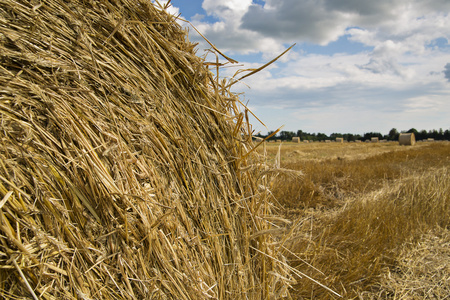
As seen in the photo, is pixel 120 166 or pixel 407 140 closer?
pixel 120 166

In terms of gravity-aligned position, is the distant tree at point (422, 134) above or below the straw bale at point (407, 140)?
above

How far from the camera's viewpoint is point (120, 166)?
180cm

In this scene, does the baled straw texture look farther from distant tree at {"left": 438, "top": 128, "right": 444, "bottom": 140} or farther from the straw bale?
distant tree at {"left": 438, "top": 128, "right": 444, "bottom": 140}

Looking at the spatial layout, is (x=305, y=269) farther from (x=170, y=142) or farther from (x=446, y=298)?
(x=170, y=142)

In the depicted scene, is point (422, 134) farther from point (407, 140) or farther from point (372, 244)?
point (372, 244)

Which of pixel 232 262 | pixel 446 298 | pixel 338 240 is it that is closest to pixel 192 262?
pixel 232 262

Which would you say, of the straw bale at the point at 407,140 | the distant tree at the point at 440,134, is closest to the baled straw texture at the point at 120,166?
the straw bale at the point at 407,140

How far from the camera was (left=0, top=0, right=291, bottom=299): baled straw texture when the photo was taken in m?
1.58

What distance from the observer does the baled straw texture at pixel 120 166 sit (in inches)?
62.2

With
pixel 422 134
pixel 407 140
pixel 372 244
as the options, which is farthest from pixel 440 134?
pixel 372 244

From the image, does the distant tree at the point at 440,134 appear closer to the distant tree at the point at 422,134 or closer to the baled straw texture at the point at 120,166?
the distant tree at the point at 422,134

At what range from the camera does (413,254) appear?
3.69 m

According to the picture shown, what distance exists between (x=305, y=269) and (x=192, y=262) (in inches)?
55.8

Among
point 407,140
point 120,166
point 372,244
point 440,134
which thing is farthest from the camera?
point 440,134
